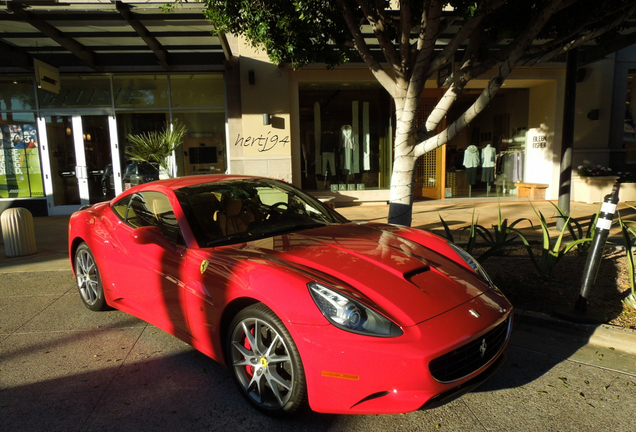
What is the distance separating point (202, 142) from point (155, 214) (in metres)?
8.74

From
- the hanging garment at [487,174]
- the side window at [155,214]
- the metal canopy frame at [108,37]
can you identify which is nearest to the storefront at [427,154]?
the hanging garment at [487,174]

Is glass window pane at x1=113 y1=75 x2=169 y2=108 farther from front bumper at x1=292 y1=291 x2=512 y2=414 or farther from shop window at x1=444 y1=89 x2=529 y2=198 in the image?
front bumper at x1=292 y1=291 x2=512 y2=414

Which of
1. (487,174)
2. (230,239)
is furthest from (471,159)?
(230,239)

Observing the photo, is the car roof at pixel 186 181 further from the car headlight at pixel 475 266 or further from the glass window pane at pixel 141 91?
the glass window pane at pixel 141 91

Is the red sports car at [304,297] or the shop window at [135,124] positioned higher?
the shop window at [135,124]

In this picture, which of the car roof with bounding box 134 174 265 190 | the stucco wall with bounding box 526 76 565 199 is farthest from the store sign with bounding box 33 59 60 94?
the stucco wall with bounding box 526 76 565 199

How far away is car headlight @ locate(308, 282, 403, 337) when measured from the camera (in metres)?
2.24

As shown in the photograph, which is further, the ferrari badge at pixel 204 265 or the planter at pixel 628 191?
the planter at pixel 628 191

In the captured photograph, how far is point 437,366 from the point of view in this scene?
2223mm

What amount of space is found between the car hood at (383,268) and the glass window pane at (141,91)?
9.96m

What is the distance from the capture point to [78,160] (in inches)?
466

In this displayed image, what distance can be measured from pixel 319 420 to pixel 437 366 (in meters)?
0.78

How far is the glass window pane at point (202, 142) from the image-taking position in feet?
39.3

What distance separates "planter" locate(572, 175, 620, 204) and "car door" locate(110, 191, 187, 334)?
11370mm
